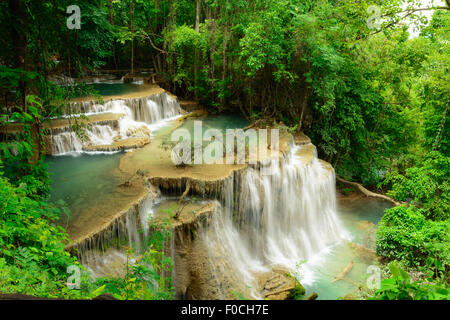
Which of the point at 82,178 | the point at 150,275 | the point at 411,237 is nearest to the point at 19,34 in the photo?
the point at 82,178

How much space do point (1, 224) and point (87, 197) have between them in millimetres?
3286

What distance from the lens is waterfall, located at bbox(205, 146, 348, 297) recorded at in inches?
305

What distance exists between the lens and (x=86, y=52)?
1389 centimetres

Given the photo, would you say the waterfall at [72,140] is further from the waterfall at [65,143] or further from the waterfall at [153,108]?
the waterfall at [153,108]

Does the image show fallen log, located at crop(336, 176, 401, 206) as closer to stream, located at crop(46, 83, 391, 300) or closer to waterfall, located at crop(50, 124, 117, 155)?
stream, located at crop(46, 83, 391, 300)

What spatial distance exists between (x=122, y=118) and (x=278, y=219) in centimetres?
650

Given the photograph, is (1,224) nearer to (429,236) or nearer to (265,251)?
(265,251)

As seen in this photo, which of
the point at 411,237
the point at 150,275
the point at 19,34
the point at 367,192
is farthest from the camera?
the point at 367,192

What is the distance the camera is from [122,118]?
11.5 metres

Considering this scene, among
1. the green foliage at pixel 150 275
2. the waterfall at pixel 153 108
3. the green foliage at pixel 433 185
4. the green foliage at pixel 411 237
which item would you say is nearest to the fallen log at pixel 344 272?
the green foliage at pixel 411 237

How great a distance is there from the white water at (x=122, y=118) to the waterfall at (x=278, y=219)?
4499 millimetres

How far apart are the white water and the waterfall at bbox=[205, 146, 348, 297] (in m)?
4.50

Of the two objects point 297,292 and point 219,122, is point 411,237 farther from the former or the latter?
point 219,122
